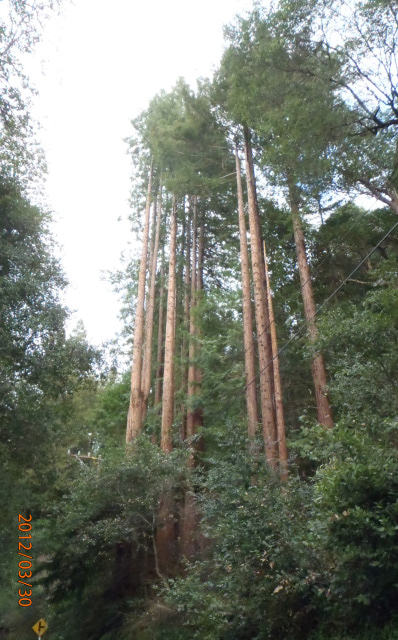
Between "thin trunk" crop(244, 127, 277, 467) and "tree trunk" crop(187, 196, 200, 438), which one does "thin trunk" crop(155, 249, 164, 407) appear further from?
"thin trunk" crop(244, 127, 277, 467)

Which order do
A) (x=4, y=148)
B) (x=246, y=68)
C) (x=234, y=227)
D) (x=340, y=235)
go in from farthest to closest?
(x=234, y=227) → (x=340, y=235) → (x=4, y=148) → (x=246, y=68)

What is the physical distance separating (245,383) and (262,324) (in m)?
2.04

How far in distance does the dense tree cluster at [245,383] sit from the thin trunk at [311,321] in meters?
0.07

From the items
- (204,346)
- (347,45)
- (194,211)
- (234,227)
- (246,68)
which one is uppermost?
(194,211)

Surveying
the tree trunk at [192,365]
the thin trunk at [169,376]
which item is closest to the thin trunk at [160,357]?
the tree trunk at [192,365]

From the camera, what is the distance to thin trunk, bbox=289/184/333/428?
43.7ft

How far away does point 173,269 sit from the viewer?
18.7 meters

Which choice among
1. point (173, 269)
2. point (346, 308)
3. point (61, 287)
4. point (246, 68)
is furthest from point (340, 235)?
point (61, 287)

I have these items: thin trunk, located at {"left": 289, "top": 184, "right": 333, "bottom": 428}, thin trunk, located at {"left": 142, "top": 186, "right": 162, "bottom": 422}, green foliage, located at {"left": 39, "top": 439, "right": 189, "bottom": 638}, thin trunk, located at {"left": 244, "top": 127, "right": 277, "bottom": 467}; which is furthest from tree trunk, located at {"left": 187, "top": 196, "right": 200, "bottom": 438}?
thin trunk, located at {"left": 289, "top": 184, "right": 333, "bottom": 428}

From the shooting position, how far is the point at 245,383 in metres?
15.9

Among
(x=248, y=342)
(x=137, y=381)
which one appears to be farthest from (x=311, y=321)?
(x=137, y=381)

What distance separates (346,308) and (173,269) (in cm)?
635

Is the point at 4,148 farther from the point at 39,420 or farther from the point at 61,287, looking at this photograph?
the point at 39,420

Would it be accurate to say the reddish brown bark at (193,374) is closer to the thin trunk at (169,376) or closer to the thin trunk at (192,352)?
the thin trunk at (192,352)
